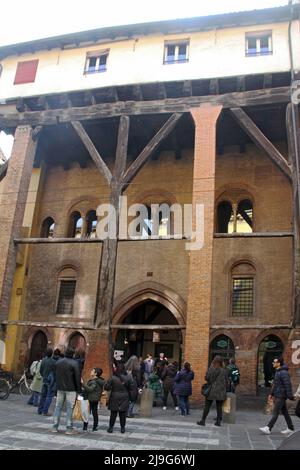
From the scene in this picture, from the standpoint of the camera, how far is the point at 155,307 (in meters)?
19.8

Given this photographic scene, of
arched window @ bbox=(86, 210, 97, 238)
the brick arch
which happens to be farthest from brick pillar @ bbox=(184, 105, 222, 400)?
arched window @ bbox=(86, 210, 97, 238)

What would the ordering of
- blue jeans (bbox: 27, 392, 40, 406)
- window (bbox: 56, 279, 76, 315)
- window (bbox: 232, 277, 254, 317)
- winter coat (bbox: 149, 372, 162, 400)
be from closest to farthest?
blue jeans (bbox: 27, 392, 40, 406) < winter coat (bbox: 149, 372, 162, 400) < window (bbox: 232, 277, 254, 317) < window (bbox: 56, 279, 76, 315)

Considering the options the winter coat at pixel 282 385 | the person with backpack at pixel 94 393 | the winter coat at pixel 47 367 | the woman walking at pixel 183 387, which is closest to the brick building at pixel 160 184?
the woman walking at pixel 183 387

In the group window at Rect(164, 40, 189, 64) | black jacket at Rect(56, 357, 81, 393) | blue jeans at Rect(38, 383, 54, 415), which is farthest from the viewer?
window at Rect(164, 40, 189, 64)

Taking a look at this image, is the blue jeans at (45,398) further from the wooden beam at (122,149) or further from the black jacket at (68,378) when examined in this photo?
the wooden beam at (122,149)

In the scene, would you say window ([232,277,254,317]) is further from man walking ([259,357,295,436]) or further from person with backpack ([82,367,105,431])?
person with backpack ([82,367,105,431])

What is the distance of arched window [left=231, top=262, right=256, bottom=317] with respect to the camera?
16031 millimetres

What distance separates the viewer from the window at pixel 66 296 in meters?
17.9

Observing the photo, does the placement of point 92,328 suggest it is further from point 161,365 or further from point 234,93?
point 234,93

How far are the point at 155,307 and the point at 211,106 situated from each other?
898 centimetres

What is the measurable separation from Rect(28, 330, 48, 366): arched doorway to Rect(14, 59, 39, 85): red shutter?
9.66 m

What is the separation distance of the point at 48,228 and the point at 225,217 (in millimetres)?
7473

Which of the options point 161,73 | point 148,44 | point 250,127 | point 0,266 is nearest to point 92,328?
point 0,266

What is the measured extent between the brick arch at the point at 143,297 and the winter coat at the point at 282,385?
8.12 metres
